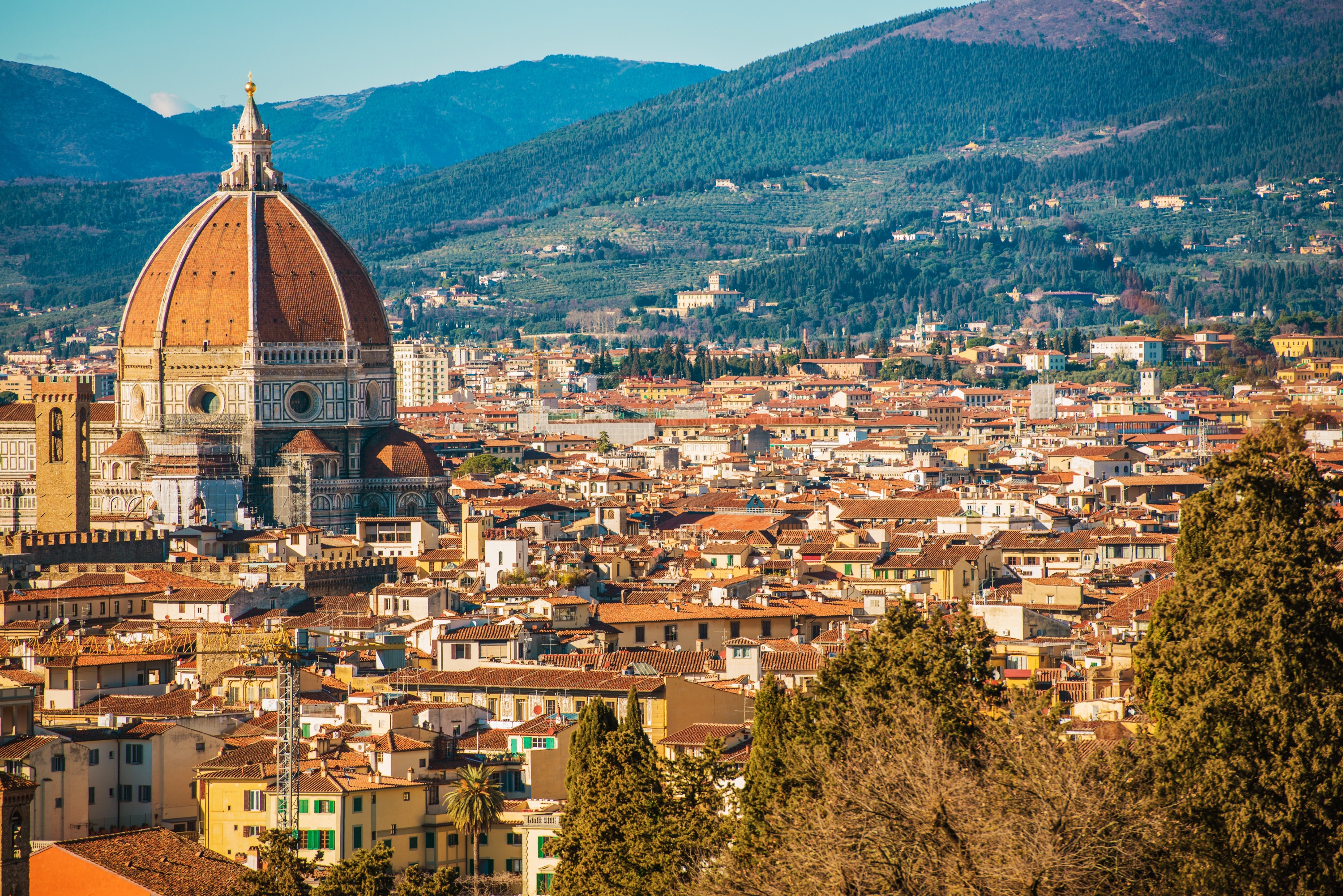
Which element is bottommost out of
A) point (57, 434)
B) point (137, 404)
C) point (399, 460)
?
point (399, 460)

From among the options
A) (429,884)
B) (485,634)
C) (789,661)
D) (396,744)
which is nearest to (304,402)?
(485,634)

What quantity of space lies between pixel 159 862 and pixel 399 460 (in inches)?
2301

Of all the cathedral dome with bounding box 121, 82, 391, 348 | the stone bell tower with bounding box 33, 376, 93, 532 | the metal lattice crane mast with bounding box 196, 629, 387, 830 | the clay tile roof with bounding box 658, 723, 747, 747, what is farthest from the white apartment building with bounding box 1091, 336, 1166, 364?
the metal lattice crane mast with bounding box 196, 629, 387, 830

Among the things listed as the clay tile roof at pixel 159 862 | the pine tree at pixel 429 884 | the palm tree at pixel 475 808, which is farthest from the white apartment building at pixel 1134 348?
the clay tile roof at pixel 159 862

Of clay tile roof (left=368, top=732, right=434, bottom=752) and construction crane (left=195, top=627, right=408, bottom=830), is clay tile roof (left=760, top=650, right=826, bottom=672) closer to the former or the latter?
clay tile roof (left=368, top=732, right=434, bottom=752)

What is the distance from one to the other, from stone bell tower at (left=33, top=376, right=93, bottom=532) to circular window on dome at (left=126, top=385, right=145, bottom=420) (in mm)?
1830

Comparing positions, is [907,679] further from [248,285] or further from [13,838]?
[248,285]

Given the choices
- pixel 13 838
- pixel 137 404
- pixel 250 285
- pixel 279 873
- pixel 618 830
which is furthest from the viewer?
pixel 137 404

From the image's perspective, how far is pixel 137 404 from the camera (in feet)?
305

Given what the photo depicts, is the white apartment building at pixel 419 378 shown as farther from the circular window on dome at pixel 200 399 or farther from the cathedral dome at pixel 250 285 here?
the circular window on dome at pixel 200 399

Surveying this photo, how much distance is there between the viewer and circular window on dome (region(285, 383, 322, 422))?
9262cm

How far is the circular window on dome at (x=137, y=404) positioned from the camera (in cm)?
9275

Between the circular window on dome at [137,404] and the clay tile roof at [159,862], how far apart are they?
60733 mm

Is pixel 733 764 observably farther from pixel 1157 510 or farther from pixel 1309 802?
pixel 1157 510
